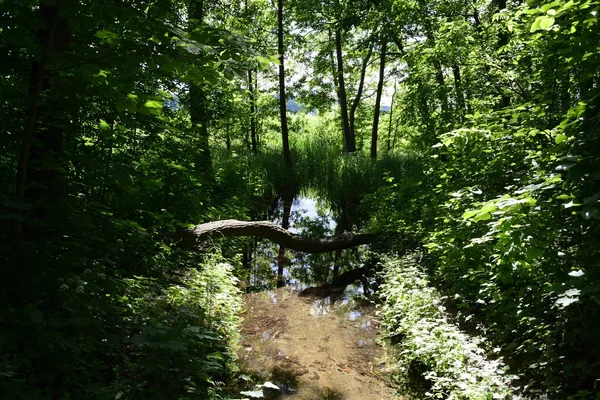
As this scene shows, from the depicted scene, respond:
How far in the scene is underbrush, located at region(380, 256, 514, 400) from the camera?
2.99m

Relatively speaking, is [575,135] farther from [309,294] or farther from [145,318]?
[309,294]

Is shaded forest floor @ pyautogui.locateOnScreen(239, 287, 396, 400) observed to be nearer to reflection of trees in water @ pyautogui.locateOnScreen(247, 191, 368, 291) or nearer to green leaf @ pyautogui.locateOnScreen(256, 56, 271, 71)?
reflection of trees in water @ pyautogui.locateOnScreen(247, 191, 368, 291)

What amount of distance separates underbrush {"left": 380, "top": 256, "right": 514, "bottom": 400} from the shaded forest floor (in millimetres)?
260

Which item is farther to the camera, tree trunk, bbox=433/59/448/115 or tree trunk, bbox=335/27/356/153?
tree trunk, bbox=335/27/356/153

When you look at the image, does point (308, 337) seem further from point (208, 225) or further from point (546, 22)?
point (546, 22)

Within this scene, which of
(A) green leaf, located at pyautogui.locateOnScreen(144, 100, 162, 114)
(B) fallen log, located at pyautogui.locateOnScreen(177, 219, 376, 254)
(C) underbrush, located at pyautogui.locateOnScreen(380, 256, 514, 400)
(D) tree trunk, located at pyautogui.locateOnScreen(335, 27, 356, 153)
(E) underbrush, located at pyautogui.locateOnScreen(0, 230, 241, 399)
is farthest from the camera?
(D) tree trunk, located at pyautogui.locateOnScreen(335, 27, 356, 153)

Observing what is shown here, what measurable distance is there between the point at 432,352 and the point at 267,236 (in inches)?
163

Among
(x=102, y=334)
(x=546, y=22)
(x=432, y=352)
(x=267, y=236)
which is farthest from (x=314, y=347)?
(x=546, y=22)

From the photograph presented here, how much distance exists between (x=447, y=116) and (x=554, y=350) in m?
5.56

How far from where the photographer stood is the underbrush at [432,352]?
9.80 feet

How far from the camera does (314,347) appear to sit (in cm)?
459

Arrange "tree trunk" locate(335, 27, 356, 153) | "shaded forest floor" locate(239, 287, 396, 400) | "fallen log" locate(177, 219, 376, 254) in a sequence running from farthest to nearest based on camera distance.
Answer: "tree trunk" locate(335, 27, 356, 153)
"fallen log" locate(177, 219, 376, 254)
"shaded forest floor" locate(239, 287, 396, 400)

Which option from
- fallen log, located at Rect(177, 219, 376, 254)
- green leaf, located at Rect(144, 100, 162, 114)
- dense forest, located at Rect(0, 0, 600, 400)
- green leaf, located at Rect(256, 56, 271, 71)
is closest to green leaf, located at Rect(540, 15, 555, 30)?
dense forest, located at Rect(0, 0, 600, 400)

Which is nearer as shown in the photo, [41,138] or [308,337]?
[41,138]
